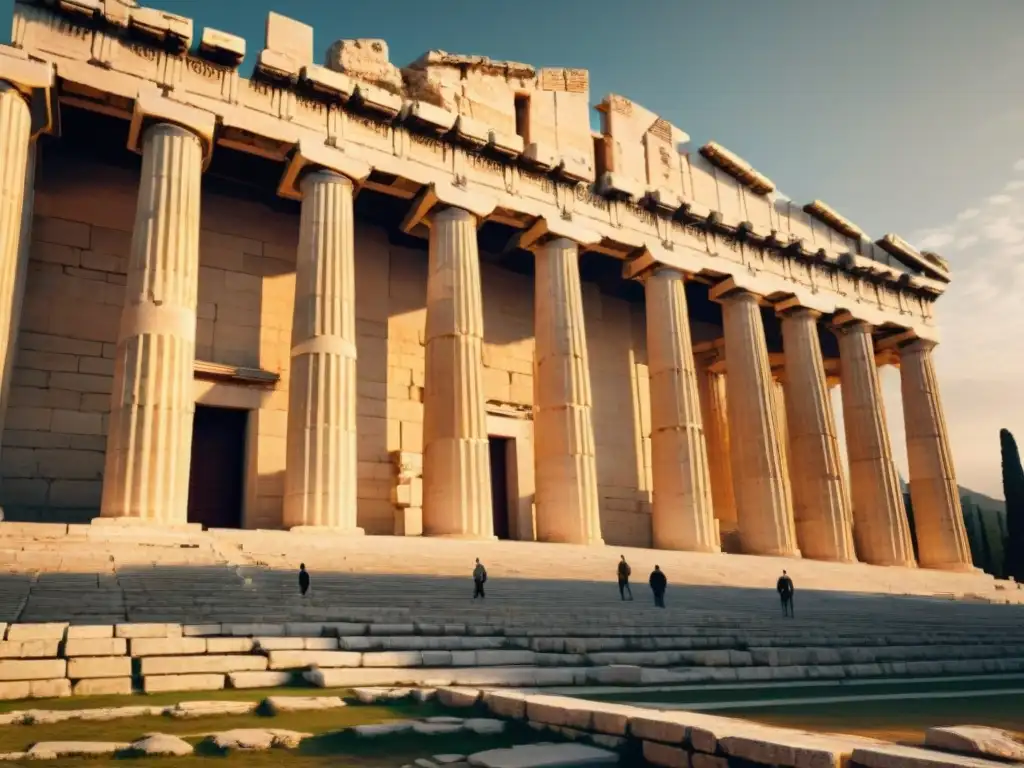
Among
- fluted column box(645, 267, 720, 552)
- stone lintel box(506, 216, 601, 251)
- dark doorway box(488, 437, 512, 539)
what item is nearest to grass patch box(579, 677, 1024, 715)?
fluted column box(645, 267, 720, 552)

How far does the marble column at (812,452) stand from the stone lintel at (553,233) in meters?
9.24

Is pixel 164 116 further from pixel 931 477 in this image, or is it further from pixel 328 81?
pixel 931 477

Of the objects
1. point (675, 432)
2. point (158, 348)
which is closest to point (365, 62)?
point (158, 348)

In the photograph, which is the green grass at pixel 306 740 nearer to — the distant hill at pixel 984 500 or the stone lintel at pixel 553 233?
the stone lintel at pixel 553 233

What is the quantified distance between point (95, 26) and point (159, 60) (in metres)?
1.36

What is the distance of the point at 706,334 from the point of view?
3347 centimetres

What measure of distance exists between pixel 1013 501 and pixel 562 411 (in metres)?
28.4

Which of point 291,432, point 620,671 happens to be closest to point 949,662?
point 620,671

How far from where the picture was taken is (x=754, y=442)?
25.9 meters

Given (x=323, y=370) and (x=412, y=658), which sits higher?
(x=323, y=370)

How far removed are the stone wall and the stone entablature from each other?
11.7ft

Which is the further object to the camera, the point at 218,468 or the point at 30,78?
the point at 218,468

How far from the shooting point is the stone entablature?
17.8 meters

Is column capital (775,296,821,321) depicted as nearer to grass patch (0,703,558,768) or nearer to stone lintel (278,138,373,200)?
stone lintel (278,138,373,200)
